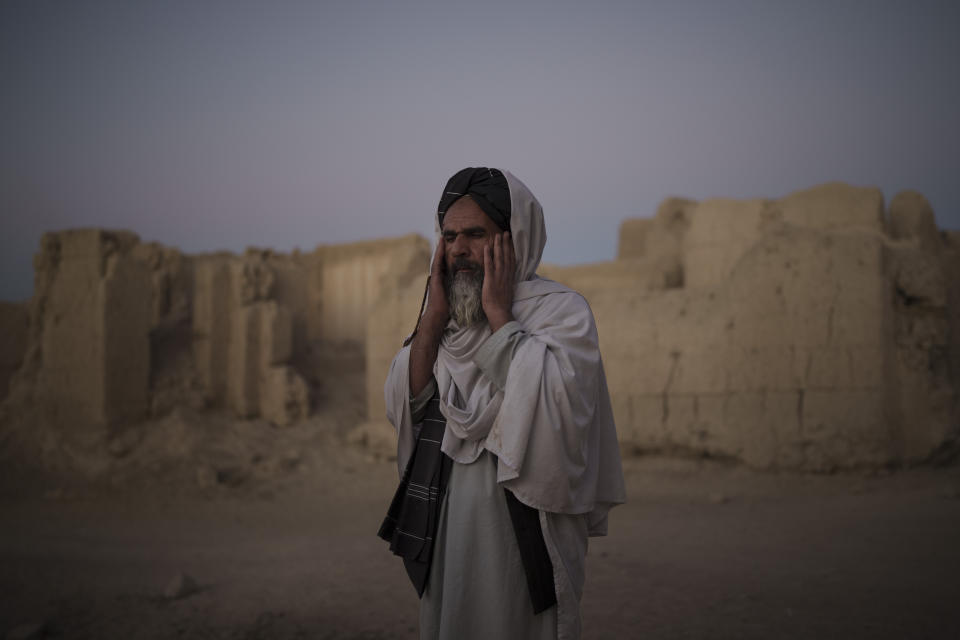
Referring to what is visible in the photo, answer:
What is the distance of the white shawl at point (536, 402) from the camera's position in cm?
196

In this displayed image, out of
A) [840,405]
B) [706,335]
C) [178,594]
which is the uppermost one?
[706,335]

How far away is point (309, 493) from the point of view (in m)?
9.92

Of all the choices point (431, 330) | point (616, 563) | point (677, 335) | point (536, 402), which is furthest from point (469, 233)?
point (677, 335)

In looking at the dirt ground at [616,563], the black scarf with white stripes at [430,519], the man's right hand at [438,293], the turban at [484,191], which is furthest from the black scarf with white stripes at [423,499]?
the dirt ground at [616,563]

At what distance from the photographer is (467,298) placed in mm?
2176

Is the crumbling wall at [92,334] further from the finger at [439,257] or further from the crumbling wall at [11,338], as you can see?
the finger at [439,257]

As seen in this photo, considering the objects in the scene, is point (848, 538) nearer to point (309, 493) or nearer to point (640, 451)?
point (640, 451)

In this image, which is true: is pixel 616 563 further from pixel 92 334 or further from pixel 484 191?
pixel 92 334

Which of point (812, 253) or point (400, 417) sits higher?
point (812, 253)

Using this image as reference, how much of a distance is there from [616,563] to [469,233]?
4.15 meters

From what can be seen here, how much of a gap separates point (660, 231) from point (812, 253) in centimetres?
489

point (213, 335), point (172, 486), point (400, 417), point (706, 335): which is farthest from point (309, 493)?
point (400, 417)

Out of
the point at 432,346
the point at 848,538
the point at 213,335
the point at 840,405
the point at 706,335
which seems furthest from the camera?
the point at 213,335

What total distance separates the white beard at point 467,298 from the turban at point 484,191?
7.6 inches
